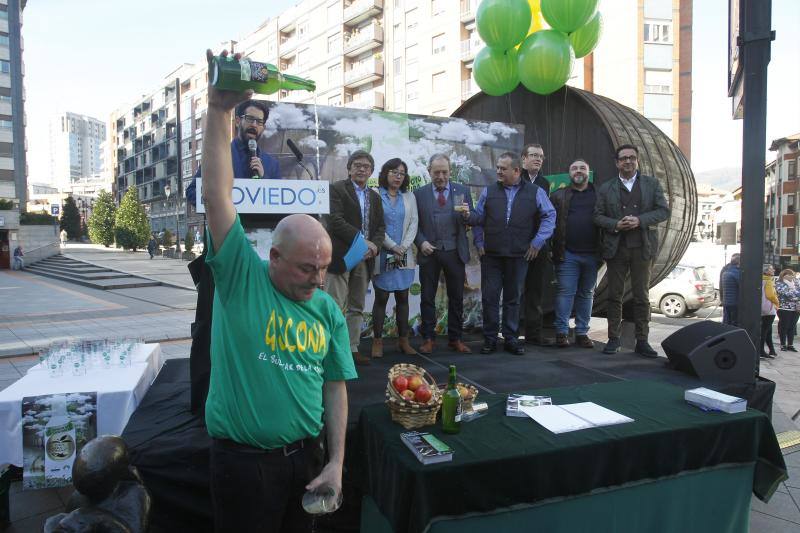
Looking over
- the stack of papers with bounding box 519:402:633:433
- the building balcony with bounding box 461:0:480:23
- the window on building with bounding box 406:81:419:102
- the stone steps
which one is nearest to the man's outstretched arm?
the stack of papers with bounding box 519:402:633:433

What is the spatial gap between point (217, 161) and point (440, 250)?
3.18 metres

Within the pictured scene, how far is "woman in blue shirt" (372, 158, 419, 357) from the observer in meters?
4.43

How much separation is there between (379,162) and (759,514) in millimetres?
Answer: 4073

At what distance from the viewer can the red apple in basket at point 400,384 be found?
7.53ft

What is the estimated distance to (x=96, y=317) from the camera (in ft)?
36.2

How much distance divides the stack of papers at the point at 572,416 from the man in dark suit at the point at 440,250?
2.03 metres

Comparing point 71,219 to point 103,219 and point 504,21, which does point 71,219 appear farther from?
point 504,21

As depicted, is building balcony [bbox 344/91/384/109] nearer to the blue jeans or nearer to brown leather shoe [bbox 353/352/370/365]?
the blue jeans

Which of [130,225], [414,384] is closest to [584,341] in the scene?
[414,384]

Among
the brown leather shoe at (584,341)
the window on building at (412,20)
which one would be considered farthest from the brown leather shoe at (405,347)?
the window on building at (412,20)

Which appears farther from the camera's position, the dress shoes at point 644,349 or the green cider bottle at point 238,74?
the dress shoes at point 644,349

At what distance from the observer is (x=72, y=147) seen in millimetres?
179250

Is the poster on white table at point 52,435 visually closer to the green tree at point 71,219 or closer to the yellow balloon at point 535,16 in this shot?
the yellow balloon at point 535,16

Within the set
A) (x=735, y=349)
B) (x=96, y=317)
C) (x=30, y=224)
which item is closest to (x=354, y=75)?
(x=30, y=224)
